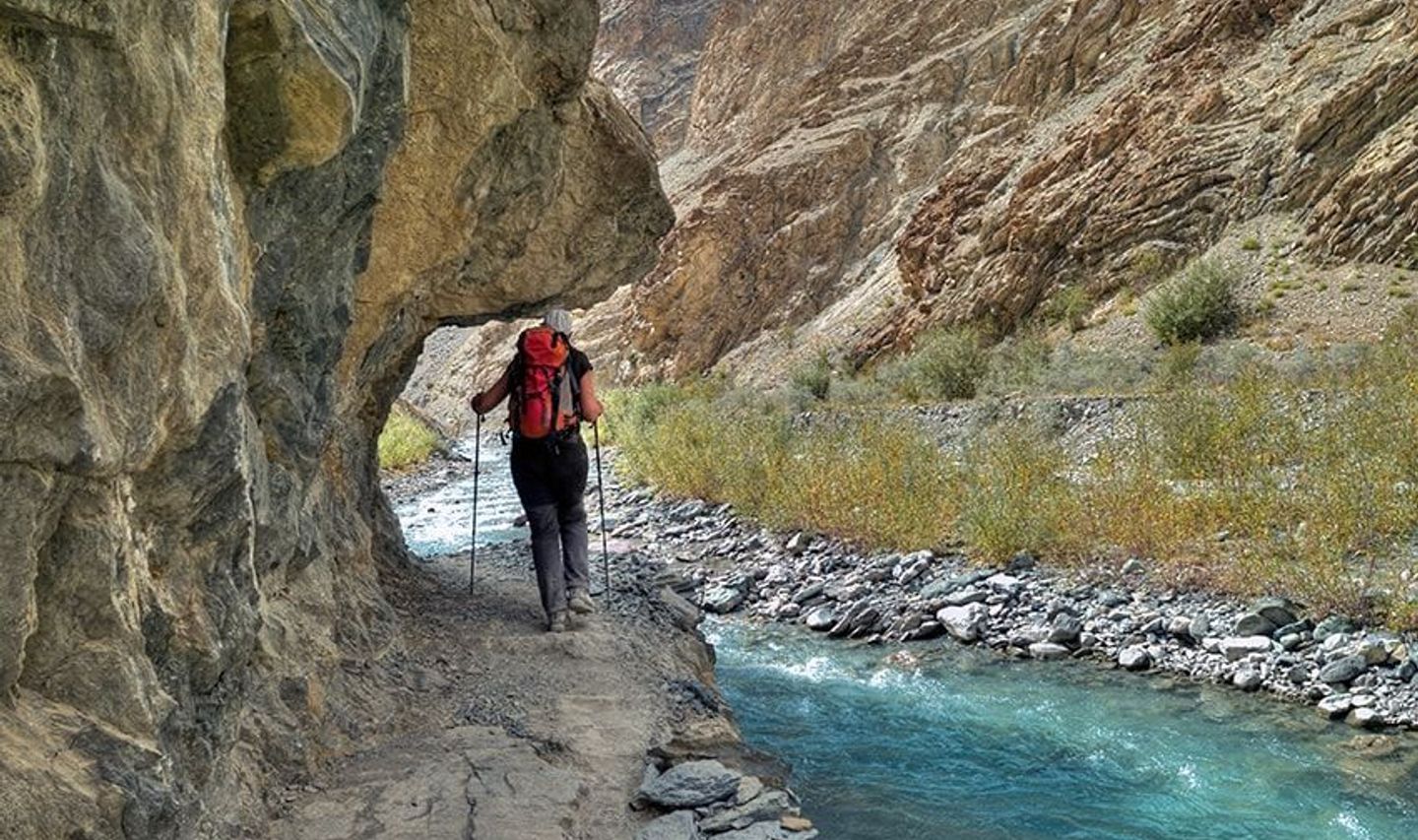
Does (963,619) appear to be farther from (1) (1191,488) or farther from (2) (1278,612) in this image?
(1) (1191,488)

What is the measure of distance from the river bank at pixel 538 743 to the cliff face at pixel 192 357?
0.24 meters

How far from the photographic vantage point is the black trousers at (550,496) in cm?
618

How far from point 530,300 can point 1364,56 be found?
88.4 ft

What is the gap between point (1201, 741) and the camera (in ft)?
20.7

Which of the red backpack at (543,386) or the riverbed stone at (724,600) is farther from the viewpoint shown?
the riverbed stone at (724,600)

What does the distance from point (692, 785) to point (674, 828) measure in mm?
347

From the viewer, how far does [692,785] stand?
4.23 metres

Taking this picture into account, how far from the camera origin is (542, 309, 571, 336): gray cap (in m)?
6.30

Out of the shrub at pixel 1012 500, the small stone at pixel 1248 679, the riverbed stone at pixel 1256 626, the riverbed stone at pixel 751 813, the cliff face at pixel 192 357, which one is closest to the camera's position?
the cliff face at pixel 192 357

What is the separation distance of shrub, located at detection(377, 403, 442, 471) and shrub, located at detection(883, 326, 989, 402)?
11.8 meters

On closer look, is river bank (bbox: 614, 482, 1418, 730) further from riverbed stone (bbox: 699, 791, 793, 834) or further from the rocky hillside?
the rocky hillside

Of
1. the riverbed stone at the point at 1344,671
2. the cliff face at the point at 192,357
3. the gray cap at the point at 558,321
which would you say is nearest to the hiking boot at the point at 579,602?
the cliff face at the point at 192,357

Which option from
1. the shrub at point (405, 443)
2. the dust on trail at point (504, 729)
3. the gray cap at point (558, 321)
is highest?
the gray cap at point (558, 321)

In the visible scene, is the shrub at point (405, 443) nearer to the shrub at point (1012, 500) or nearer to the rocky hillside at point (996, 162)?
the shrub at point (1012, 500)
